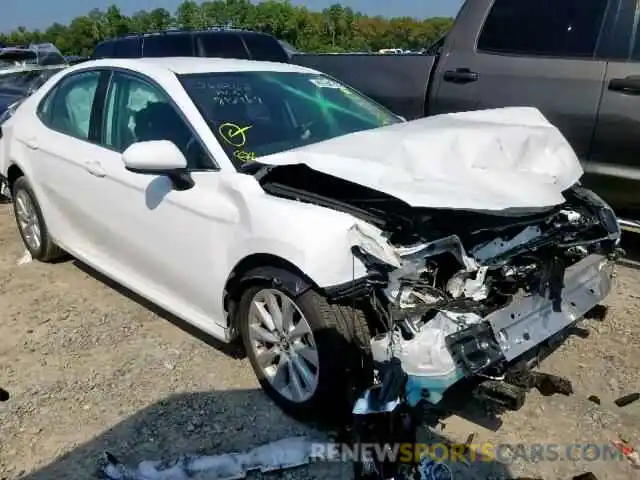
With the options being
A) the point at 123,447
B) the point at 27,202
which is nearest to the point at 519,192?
the point at 123,447

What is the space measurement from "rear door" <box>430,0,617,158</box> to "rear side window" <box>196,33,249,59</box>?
5401 mm

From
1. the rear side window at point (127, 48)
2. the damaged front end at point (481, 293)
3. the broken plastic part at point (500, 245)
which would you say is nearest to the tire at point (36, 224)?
the damaged front end at point (481, 293)

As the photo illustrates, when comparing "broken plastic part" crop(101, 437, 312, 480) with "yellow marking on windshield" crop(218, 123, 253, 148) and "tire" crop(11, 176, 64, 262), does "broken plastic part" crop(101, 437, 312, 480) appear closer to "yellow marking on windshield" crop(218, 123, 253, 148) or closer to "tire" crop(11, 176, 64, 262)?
"yellow marking on windshield" crop(218, 123, 253, 148)

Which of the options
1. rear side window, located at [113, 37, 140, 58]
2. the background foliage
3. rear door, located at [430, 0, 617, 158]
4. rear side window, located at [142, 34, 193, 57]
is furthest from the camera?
the background foliage

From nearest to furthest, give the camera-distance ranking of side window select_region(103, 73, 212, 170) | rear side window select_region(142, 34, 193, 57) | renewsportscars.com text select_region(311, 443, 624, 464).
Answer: renewsportscars.com text select_region(311, 443, 624, 464), side window select_region(103, 73, 212, 170), rear side window select_region(142, 34, 193, 57)

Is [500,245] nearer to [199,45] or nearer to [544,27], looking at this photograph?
[544,27]

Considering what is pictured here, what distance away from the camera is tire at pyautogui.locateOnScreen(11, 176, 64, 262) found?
4.80m

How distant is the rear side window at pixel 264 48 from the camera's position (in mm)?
9906

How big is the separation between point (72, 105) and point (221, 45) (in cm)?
571

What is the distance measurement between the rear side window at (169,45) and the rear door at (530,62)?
553cm

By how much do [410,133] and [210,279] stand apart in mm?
1211

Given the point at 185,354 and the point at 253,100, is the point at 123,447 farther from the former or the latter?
the point at 253,100

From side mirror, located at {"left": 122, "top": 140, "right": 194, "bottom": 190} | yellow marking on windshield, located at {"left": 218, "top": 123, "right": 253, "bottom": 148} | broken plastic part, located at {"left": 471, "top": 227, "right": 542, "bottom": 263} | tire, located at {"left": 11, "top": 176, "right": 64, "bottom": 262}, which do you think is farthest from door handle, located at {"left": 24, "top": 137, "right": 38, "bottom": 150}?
broken plastic part, located at {"left": 471, "top": 227, "right": 542, "bottom": 263}

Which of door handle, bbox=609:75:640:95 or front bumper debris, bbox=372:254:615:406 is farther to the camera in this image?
door handle, bbox=609:75:640:95
